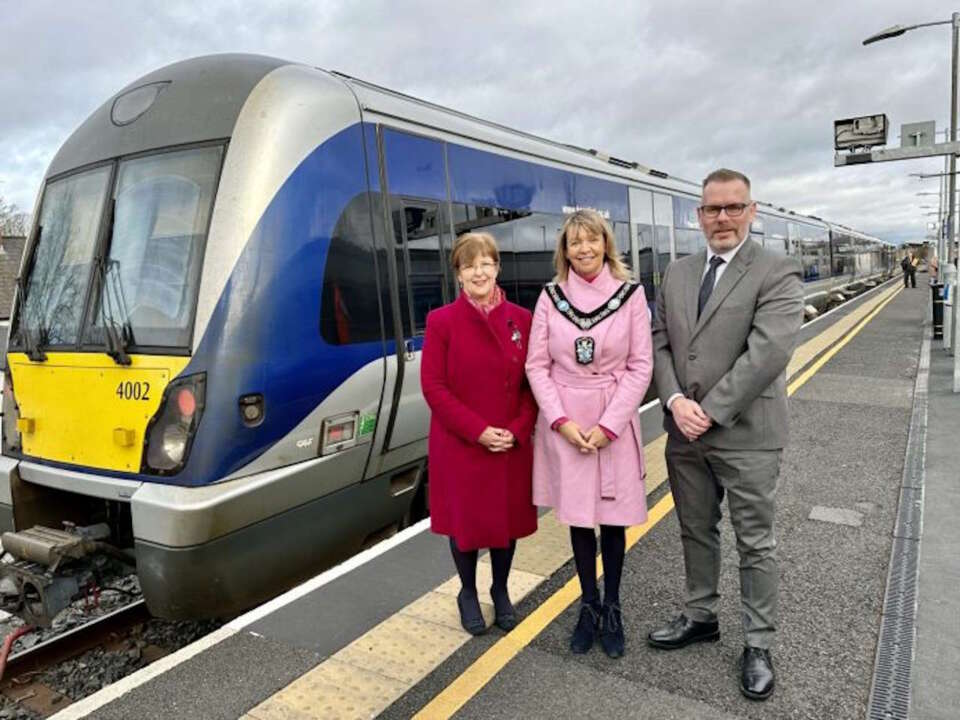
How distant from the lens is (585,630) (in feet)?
9.87

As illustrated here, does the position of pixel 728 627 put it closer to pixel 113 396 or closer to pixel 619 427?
pixel 619 427

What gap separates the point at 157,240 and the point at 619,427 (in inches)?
104

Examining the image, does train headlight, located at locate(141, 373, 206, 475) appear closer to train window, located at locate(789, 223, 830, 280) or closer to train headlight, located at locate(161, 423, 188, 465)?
train headlight, located at locate(161, 423, 188, 465)

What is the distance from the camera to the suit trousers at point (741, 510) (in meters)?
2.68

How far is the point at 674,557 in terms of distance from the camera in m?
3.92

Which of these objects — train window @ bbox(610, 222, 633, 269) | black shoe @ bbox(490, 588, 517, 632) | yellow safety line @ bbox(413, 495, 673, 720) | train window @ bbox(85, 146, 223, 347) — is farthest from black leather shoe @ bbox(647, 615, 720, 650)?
train window @ bbox(610, 222, 633, 269)

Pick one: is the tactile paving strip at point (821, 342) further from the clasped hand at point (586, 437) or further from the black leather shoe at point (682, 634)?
the clasped hand at point (586, 437)

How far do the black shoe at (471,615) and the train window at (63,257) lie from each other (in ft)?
8.54

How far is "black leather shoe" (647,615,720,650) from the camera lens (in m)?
2.99

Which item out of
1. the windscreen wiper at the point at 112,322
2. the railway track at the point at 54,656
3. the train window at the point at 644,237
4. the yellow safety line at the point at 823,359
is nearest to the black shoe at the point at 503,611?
the railway track at the point at 54,656

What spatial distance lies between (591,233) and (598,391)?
636mm

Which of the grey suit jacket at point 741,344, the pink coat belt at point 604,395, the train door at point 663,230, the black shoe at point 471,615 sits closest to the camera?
the grey suit jacket at point 741,344

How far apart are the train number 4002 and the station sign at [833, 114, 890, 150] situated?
12.0 m

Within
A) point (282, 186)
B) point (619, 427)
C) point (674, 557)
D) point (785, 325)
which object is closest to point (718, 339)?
point (785, 325)
